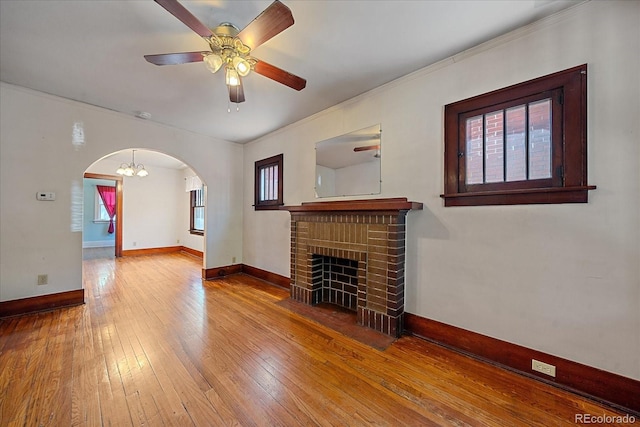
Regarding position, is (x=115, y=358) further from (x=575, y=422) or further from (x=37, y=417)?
(x=575, y=422)

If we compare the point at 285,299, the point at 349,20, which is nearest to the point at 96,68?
the point at 349,20

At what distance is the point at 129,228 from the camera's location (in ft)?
21.5

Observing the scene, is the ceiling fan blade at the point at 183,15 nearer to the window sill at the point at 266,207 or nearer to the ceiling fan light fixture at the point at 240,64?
the ceiling fan light fixture at the point at 240,64

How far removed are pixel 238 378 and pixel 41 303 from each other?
116 inches

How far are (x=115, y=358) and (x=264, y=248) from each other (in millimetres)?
2518

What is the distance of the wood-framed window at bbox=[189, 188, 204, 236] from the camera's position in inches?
264

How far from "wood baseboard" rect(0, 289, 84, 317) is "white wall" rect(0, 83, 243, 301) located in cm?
6

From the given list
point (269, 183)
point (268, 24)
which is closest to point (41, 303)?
point (269, 183)

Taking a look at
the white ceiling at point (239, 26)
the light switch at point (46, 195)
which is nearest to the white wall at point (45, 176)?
the light switch at point (46, 195)

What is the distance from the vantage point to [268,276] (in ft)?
13.8

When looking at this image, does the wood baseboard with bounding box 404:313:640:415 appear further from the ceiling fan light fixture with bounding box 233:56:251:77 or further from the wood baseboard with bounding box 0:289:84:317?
the wood baseboard with bounding box 0:289:84:317

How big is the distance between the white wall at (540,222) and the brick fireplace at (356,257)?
20 centimetres

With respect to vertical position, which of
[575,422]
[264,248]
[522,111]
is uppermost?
[522,111]

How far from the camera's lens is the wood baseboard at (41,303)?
107 inches
